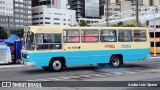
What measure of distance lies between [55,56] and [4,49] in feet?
25.9

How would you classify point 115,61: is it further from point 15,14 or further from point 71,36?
point 15,14

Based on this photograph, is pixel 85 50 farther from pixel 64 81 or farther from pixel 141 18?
pixel 141 18

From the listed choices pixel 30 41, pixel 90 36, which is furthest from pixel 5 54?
pixel 90 36

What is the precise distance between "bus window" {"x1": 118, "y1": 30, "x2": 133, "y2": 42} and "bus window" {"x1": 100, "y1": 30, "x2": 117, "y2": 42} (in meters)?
0.34

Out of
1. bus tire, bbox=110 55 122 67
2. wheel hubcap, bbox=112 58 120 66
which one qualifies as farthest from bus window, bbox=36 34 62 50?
wheel hubcap, bbox=112 58 120 66

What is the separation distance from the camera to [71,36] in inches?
749

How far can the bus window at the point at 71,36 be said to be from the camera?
1883 cm

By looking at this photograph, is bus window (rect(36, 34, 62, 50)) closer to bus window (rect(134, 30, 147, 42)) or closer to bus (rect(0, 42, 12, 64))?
bus window (rect(134, 30, 147, 42))

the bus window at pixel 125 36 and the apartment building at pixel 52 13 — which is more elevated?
the apartment building at pixel 52 13

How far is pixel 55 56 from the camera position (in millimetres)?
18406

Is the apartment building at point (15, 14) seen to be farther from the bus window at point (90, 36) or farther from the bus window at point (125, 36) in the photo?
the bus window at point (90, 36)

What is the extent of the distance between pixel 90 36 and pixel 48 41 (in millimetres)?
2601

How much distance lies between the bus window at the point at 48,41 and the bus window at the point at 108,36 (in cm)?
277

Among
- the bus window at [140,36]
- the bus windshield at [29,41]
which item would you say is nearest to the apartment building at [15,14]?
the bus window at [140,36]
